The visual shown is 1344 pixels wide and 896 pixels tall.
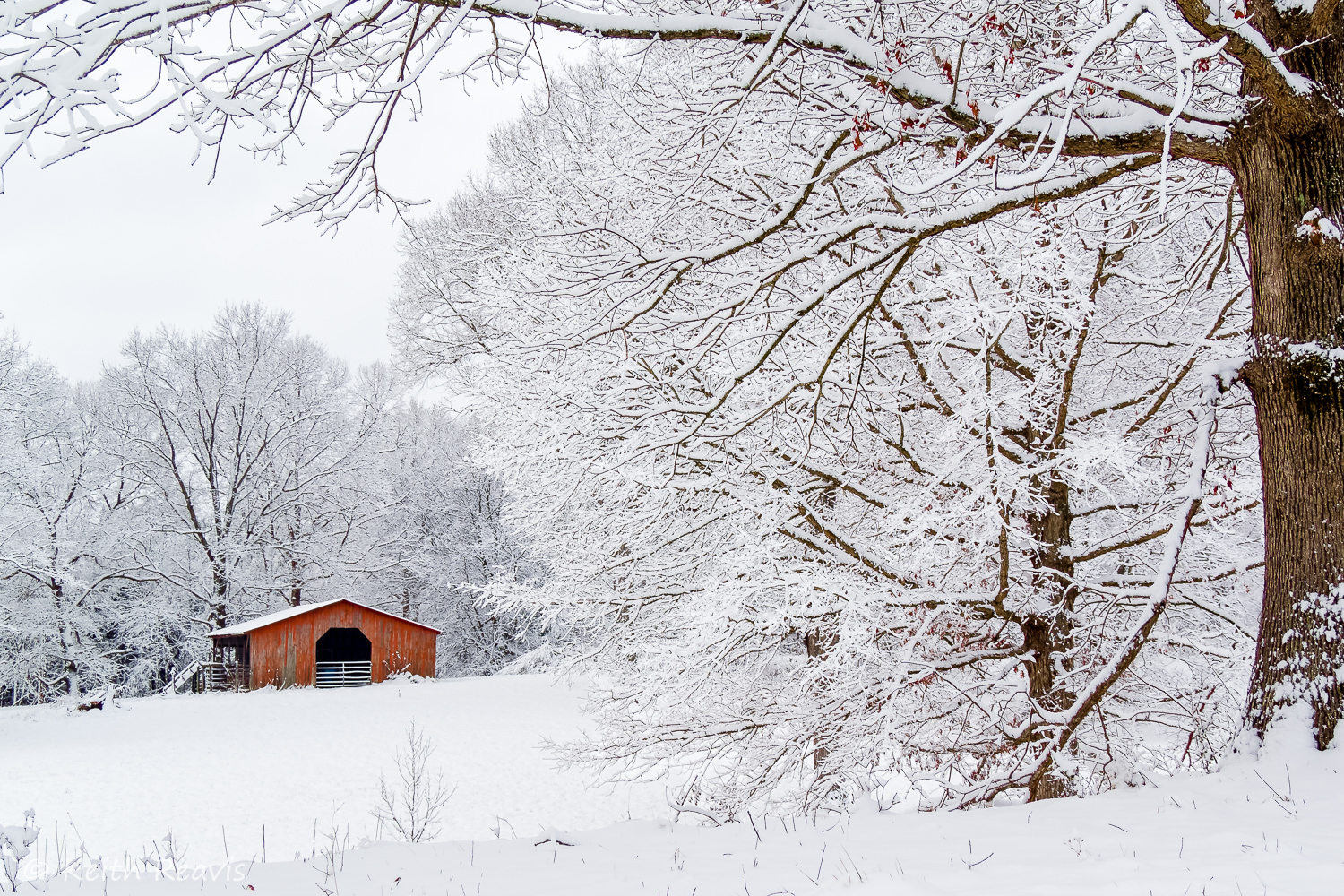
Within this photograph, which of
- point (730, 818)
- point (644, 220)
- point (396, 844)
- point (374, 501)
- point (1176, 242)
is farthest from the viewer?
point (374, 501)

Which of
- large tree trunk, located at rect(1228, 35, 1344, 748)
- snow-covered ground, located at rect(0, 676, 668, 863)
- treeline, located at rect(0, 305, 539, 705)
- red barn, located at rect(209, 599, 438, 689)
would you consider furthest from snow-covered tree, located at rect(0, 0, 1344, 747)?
red barn, located at rect(209, 599, 438, 689)

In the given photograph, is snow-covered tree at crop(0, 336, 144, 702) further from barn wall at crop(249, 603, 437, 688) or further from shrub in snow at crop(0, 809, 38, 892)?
shrub in snow at crop(0, 809, 38, 892)

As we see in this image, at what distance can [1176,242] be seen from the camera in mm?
7277

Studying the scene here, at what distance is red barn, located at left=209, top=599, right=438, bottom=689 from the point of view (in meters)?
24.9

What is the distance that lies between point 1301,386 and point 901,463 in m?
3.20

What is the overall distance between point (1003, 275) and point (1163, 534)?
2137mm

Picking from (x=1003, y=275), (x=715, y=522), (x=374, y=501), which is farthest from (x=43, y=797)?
(x=374, y=501)

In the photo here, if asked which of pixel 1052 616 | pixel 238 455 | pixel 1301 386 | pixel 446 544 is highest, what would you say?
pixel 238 455

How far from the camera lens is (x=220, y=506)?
30016mm

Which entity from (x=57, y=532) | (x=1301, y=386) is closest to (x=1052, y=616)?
(x=1301, y=386)

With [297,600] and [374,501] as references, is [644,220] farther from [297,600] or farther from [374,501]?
[297,600]

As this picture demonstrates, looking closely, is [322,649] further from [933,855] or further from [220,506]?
[933,855]

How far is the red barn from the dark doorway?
3 centimetres

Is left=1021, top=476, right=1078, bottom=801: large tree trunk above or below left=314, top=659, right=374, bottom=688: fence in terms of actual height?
above
